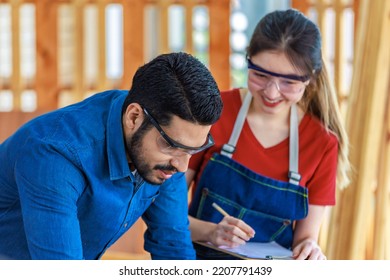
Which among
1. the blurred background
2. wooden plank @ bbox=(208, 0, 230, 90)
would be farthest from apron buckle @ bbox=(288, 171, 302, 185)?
wooden plank @ bbox=(208, 0, 230, 90)

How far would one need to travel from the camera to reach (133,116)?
6.36ft

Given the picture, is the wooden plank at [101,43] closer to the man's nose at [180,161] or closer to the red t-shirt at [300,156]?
the red t-shirt at [300,156]

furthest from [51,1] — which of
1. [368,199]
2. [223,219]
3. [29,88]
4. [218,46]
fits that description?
[223,219]

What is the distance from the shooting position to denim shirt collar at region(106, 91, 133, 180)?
196 cm

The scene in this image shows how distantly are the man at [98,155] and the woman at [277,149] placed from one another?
569 mm

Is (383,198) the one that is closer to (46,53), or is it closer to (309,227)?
(309,227)

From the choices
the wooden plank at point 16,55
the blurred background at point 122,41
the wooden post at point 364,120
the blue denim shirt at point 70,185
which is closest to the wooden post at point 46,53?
the blurred background at point 122,41

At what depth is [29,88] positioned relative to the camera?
534 cm

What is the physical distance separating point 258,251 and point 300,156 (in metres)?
0.35

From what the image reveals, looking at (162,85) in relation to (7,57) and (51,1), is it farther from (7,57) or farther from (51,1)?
(7,57)

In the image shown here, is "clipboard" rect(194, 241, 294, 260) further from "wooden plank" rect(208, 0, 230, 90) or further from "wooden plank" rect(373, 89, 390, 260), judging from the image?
"wooden plank" rect(208, 0, 230, 90)

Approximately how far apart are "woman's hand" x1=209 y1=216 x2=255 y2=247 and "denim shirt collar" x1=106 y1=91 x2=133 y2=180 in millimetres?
560

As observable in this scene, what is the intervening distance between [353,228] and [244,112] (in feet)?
3.01
